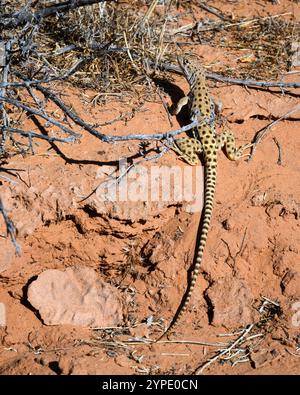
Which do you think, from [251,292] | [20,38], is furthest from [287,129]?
[20,38]

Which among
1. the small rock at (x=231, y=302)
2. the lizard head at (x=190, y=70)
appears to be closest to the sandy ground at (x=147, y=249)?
the small rock at (x=231, y=302)

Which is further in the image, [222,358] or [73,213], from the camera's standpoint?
[73,213]

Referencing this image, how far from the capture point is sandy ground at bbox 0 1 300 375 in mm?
6074

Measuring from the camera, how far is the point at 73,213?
630 cm

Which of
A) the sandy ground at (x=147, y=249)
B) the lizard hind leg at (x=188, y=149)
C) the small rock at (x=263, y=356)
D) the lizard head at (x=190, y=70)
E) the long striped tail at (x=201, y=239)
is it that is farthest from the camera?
the lizard head at (x=190, y=70)

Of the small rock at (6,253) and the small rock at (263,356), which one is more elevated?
the small rock at (6,253)

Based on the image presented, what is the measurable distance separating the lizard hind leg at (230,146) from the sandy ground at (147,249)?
3.8 inches

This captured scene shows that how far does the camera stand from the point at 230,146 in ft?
22.2

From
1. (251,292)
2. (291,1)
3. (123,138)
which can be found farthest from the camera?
(291,1)

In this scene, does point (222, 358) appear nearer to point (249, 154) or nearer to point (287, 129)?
point (249, 154)

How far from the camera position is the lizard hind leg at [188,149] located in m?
6.72

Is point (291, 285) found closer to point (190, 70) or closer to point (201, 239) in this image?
point (201, 239)

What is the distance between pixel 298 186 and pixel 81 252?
2467 mm

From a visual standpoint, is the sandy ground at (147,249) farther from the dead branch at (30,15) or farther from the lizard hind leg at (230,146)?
the dead branch at (30,15)
